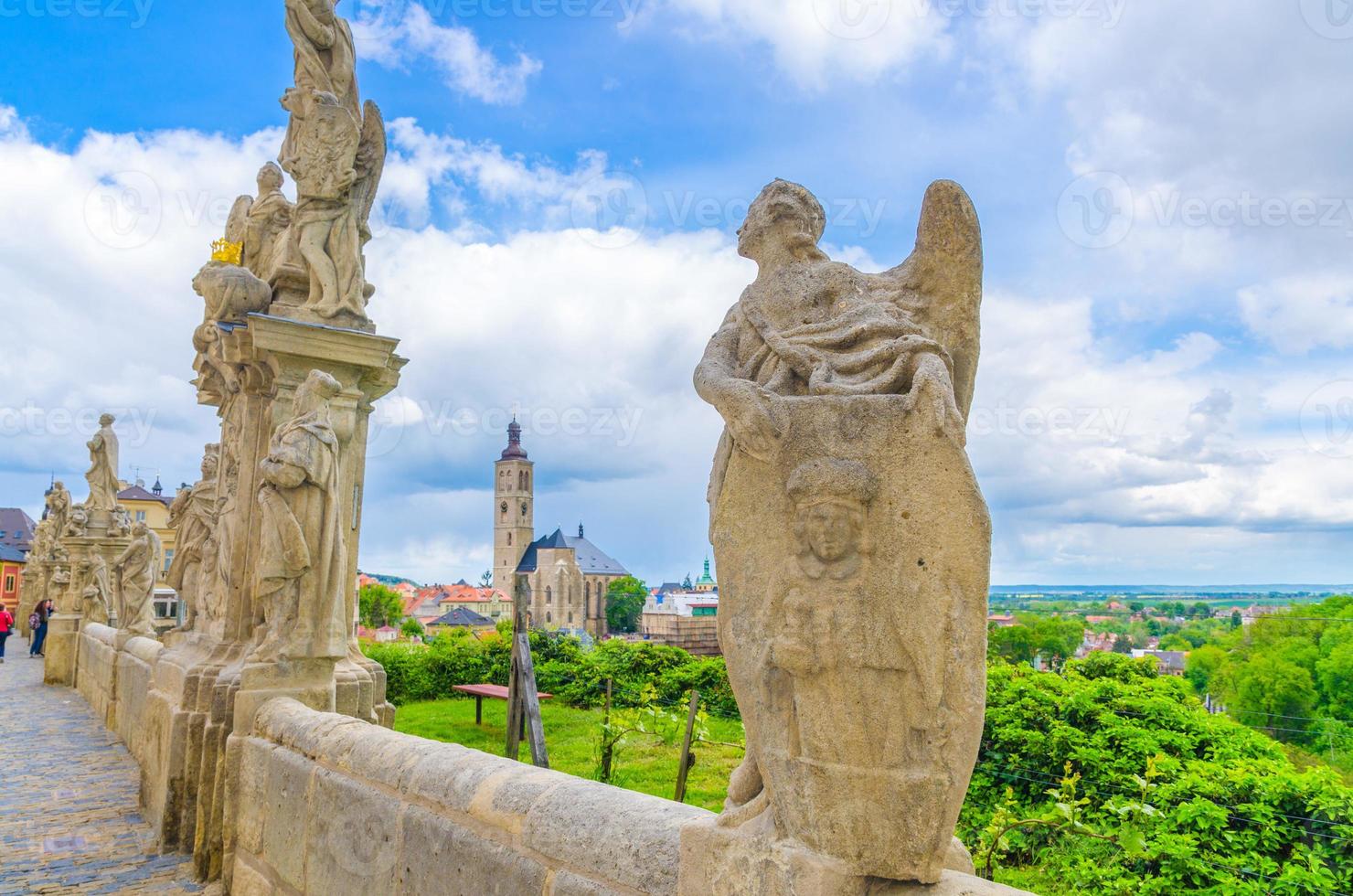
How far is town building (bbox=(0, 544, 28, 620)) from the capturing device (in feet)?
130

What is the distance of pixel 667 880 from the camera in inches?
80.5

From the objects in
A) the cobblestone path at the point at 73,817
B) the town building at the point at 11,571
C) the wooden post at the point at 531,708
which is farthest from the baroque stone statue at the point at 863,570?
the town building at the point at 11,571

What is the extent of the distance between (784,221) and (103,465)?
653 inches

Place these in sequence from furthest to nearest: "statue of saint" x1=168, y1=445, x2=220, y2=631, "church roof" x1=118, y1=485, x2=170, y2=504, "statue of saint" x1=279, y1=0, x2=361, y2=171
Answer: "church roof" x1=118, y1=485, x2=170, y2=504
"statue of saint" x1=168, y1=445, x2=220, y2=631
"statue of saint" x1=279, y1=0, x2=361, y2=171

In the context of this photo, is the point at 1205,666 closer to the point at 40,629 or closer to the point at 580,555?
the point at 40,629

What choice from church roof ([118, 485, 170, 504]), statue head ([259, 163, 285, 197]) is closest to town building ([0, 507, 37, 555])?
church roof ([118, 485, 170, 504])

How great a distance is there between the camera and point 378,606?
7056cm

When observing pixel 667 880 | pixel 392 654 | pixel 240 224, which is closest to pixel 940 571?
pixel 667 880

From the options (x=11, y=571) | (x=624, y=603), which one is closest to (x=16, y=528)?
(x=11, y=571)

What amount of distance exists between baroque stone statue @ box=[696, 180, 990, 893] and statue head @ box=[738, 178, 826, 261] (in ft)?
1.03

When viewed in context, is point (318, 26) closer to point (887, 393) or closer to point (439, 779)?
point (439, 779)

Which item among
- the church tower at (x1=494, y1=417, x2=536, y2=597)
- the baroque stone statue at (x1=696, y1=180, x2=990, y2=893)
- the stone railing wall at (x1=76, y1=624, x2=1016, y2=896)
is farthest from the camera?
the church tower at (x1=494, y1=417, x2=536, y2=597)

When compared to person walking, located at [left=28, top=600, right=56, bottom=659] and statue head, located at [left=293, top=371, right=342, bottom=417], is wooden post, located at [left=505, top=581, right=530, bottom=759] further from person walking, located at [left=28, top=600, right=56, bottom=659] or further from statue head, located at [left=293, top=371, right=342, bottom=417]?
person walking, located at [left=28, top=600, right=56, bottom=659]

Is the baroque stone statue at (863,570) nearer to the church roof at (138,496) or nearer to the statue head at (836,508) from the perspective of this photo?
the statue head at (836,508)
